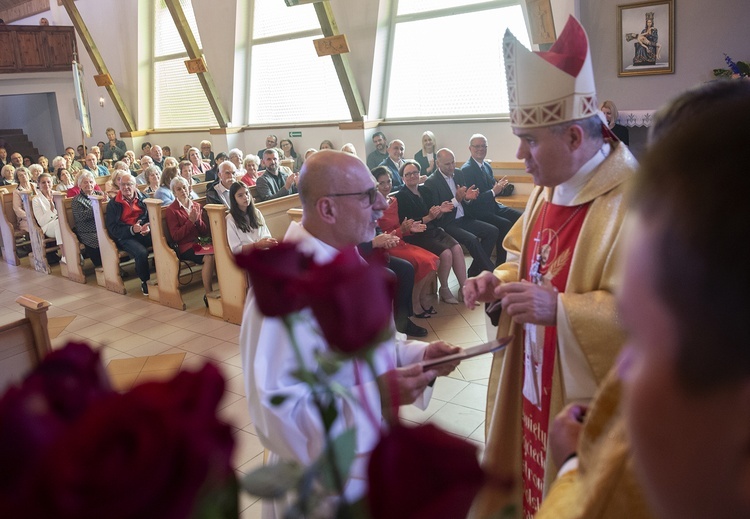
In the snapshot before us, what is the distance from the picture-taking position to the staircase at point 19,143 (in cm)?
1869

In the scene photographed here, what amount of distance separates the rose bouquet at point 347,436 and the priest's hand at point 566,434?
39cm

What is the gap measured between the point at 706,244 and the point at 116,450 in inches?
16.3

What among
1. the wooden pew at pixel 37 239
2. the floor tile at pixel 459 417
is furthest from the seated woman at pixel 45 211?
the floor tile at pixel 459 417

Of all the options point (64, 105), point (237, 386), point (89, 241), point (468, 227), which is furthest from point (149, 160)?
point (64, 105)

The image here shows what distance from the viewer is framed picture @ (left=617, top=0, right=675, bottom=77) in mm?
7555

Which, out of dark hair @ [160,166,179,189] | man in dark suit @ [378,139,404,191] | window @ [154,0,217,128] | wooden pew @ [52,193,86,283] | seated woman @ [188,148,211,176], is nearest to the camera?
dark hair @ [160,166,179,189]

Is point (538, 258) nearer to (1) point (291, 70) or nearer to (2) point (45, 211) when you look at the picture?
(2) point (45, 211)

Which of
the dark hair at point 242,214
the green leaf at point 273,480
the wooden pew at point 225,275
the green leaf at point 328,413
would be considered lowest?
the wooden pew at point 225,275

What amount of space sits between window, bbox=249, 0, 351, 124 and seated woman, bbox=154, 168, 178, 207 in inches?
196

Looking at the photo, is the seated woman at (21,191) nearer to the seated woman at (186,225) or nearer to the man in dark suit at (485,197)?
the seated woman at (186,225)

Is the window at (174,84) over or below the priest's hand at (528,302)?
over

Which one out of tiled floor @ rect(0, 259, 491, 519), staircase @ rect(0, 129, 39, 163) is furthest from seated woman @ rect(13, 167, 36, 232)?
staircase @ rect(0, 129, 39, 163)

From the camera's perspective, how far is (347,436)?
0.59 m

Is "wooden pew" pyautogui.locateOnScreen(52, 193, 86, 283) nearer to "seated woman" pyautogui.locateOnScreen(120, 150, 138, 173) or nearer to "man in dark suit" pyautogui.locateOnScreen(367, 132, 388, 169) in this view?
"seated woman" pyautogui.locateOnScreen(120, 150, 138, 173)
